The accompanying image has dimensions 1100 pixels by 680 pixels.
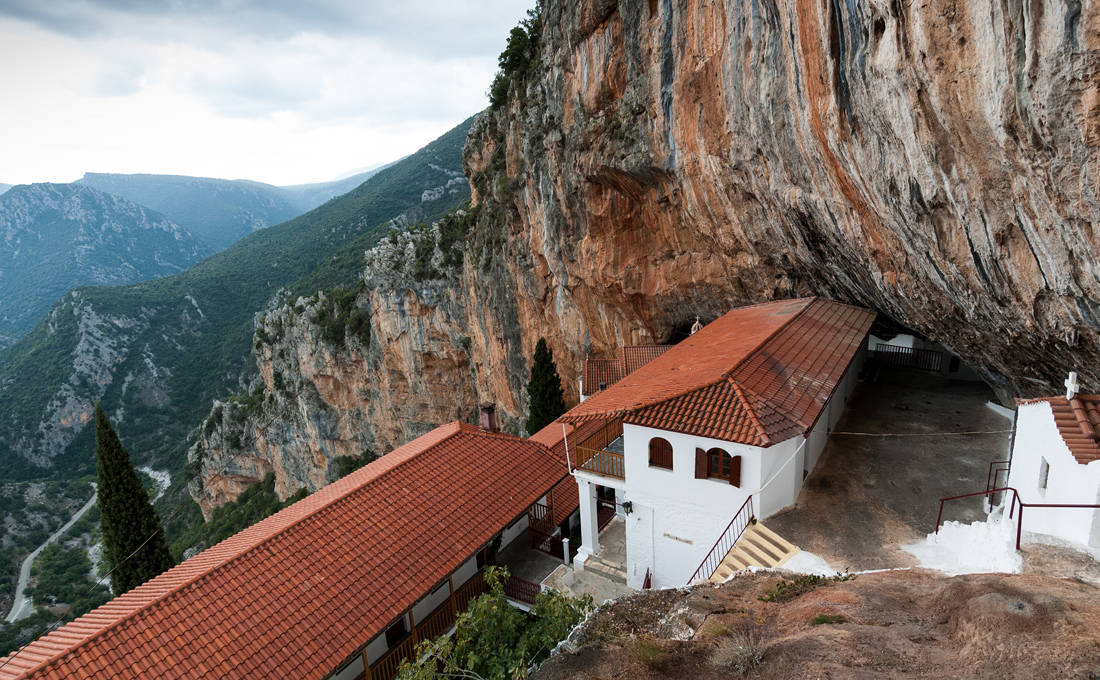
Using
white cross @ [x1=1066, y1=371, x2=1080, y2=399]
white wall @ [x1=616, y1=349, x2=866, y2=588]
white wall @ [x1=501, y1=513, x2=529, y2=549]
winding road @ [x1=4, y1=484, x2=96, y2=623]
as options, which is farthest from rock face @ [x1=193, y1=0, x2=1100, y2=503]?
winding road @ [x1=4, y1=484, x2=96, y2=623]

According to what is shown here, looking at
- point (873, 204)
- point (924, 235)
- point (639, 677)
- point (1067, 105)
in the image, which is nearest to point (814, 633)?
point (639, 677)

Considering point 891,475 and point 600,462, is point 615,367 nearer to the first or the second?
point 600,462

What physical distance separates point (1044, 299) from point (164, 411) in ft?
297

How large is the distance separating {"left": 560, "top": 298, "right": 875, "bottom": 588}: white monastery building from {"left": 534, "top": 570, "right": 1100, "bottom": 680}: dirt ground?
386 cm

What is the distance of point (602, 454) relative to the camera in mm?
13641

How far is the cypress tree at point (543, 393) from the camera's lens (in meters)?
26.7

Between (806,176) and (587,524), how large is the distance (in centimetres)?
974

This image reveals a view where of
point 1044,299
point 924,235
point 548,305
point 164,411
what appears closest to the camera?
point 1044,299

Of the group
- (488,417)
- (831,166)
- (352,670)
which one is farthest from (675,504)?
(488,417)

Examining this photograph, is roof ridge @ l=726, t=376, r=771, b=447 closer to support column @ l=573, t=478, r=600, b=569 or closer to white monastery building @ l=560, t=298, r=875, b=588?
white monastery building @ l=560, t=298, r=875, b=588

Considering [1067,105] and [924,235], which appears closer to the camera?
[1067,105]

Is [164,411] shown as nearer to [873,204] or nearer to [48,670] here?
[48,670]

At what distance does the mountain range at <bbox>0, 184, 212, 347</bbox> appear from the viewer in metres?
121

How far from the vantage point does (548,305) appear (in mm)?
28828
